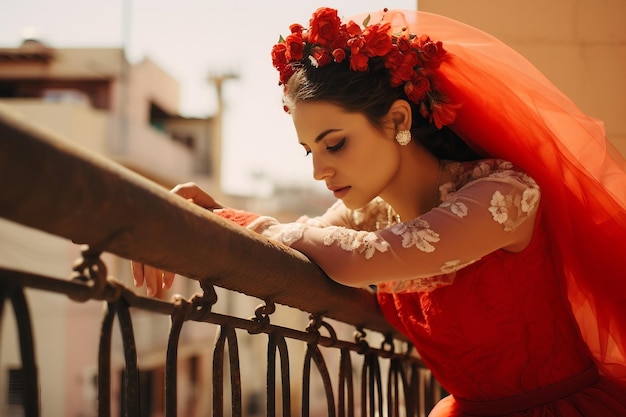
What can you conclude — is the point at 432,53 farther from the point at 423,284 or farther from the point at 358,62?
the point at 423,284

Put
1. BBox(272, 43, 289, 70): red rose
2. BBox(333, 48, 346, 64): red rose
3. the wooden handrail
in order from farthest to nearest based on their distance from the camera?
BBox(272, 43, 289, 70): red rose → BBox(333, 48, 346, 64): red rose → the wooden handrail

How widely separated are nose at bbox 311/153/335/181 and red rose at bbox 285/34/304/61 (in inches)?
8.8

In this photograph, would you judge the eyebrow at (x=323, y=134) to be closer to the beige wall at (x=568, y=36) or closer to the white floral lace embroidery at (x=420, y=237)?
the white floral lace embroidery at (x=420, y=237)

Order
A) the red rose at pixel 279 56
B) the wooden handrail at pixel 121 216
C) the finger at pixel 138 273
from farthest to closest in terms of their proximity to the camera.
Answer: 1. the red rose at pixel 279 56
2. the finger at pixel 138 273
3. the wooden handrail at pixel 121 216

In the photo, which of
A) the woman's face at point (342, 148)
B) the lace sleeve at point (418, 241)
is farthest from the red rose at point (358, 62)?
the lace sleeve at point (418, 241)

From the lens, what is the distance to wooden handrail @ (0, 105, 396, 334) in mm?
561

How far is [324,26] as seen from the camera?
1517 mm

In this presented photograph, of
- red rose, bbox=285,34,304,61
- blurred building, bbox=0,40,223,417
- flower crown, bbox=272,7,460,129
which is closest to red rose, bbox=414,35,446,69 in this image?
flower crown, bbox=272,7,460,129

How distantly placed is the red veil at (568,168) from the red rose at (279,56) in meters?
0.35

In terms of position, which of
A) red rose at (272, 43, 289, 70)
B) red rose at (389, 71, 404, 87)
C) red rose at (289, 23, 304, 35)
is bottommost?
red rose at (389, 71, 404, 87)

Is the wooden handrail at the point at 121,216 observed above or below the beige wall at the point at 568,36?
below

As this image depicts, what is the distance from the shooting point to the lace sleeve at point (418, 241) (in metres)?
1.28

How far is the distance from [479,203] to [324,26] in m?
0.50

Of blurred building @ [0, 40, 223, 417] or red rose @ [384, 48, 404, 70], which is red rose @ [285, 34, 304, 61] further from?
blurred building @ [0, 40, 223, 417]
